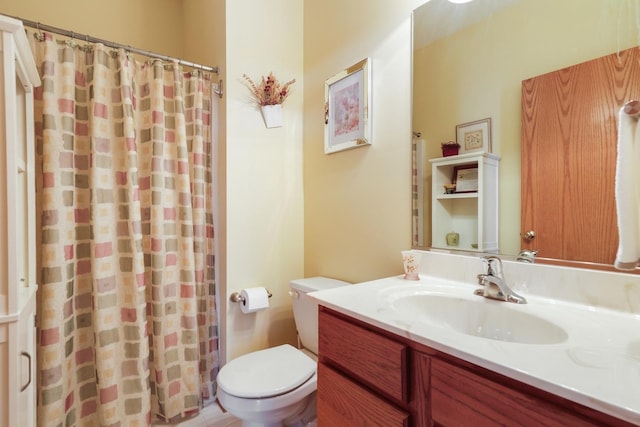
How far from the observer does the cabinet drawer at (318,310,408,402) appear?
74 centimetres

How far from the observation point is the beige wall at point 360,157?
4.49ft

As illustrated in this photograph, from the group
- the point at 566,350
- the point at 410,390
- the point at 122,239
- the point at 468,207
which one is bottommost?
the point at 410,390

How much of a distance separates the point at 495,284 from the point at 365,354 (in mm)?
472

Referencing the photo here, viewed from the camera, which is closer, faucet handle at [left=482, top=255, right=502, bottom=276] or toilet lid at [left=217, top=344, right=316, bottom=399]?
faucet handle at [left=482, top=255, right=502, bottom=276]

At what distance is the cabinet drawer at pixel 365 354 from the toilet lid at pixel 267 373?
1.33 feet

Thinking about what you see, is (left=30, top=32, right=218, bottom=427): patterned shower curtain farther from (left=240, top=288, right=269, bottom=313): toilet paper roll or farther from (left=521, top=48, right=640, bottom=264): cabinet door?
(left=521, top=48, right=640, bottom=264): cabinet door

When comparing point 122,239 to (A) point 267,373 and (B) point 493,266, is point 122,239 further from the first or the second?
(B) point 493,266

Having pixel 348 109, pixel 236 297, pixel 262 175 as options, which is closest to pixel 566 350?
pixel 348 109

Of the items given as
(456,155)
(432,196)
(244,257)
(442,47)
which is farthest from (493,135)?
(244,257)

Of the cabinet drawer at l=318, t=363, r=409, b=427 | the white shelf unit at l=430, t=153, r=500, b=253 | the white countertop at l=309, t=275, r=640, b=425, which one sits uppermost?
the white shelf unit at l=430, t=153, r=500, b=253

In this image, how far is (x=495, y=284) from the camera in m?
0.96

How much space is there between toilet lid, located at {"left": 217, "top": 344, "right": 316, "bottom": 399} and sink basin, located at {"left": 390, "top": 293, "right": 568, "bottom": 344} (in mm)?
614

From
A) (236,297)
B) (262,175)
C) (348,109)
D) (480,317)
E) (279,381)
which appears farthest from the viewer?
(262,175)

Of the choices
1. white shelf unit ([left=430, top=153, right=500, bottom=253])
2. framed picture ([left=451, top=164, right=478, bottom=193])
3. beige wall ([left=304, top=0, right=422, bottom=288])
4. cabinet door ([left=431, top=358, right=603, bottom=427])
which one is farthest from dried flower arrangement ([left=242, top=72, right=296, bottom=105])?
cabinet door ([left=431, top=358, right=603, bottom=427])
